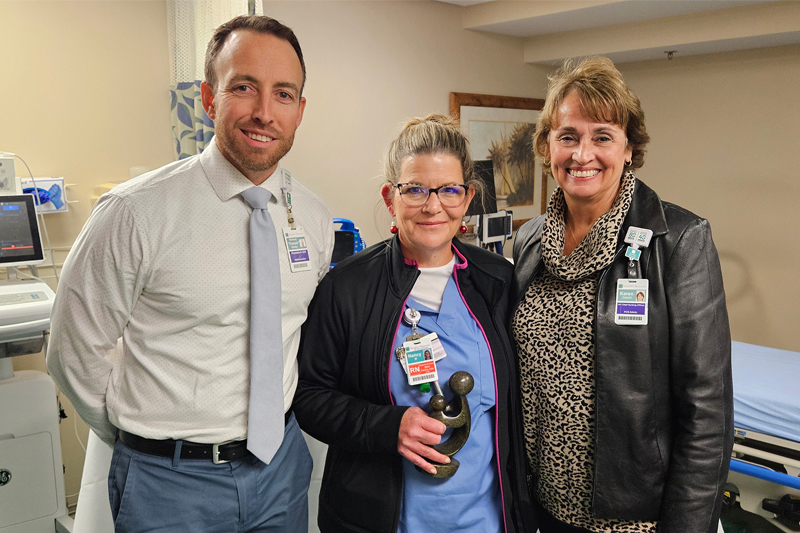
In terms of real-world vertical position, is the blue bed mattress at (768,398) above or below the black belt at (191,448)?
below

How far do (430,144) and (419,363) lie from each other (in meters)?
0.54

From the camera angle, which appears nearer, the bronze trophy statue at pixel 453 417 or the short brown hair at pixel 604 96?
the bronze trophy statue at pixel 453 417

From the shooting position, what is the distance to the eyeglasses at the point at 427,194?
148cm

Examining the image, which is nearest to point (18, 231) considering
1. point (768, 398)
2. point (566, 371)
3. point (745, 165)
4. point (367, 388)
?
point (367, 388)

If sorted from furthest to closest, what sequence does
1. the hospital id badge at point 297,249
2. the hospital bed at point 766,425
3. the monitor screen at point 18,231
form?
1. the hospital bed at point 766,425
2. the monitor screen at point 18,231
3. the hospital id badge at point 297,249

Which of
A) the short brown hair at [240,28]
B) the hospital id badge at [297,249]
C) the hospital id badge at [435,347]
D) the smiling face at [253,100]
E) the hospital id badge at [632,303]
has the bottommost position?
the hospital id badge at [435,347]

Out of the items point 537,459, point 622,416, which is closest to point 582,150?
point 622,416

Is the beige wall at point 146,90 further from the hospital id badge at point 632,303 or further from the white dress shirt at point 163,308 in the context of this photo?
the hospital id badge at point 632,303

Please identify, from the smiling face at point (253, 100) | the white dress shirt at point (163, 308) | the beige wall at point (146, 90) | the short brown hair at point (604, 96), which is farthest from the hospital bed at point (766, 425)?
the smiling face at point (253, 100)

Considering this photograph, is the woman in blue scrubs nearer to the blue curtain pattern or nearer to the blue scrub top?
the blue scrub top

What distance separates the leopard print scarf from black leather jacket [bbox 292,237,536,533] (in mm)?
50

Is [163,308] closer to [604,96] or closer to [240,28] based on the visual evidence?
[240,28]

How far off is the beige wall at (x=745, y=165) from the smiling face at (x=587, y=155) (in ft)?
14.2

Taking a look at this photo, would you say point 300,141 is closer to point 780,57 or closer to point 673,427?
point 673,427
